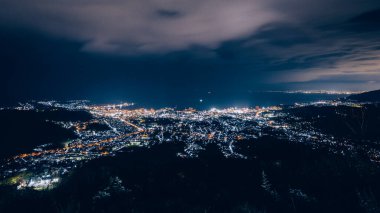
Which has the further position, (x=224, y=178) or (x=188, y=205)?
(x=224, y=178)

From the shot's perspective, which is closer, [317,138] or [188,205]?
[188,205]

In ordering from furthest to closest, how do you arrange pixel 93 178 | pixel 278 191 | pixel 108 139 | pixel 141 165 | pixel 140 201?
pixel 108 139, pixel 141 165, pixel 93 178, pixel 278 191, pixel 140 201

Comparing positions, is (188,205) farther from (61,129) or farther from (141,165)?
(61,129)

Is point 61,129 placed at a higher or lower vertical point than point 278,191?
higher

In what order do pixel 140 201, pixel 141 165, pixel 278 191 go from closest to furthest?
pixel 140 201
pixel 278 191
pixel 141 165

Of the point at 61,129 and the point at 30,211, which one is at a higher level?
the point at 61,129

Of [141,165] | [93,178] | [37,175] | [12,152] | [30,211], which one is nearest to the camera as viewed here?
[30,211]

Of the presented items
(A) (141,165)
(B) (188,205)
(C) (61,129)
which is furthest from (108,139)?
(B) (188,205)

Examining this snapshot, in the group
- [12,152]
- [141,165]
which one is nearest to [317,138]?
[141,165]

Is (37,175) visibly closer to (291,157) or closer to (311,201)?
(311,201)
